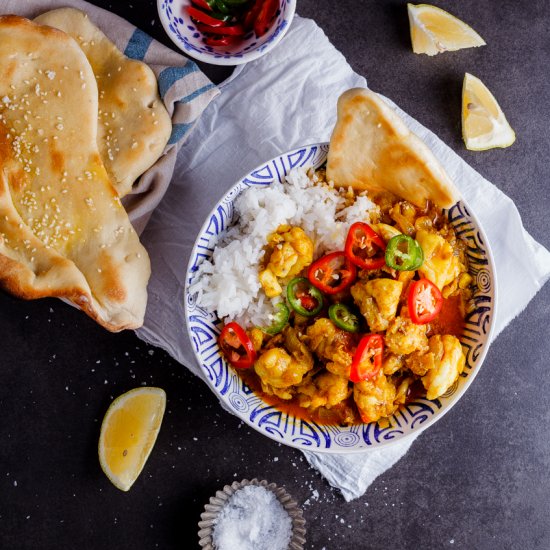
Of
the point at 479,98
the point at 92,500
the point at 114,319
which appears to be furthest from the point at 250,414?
the point at 479,98

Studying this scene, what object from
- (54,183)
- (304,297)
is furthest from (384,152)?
(54,183)

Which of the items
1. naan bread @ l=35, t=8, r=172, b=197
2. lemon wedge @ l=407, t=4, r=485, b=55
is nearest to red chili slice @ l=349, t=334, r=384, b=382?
naan bread @ l=35, t=8, r=172, b=197

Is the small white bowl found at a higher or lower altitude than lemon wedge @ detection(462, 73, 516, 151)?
lower

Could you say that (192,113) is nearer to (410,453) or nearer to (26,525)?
(410,453)

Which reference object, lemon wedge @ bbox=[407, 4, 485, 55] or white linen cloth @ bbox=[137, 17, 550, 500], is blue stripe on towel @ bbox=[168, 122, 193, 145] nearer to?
white linen cloth @ bbox=[137, 17, 550, 500]

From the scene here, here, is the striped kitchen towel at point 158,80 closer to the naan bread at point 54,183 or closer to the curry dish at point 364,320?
the naan bread at point 54,183

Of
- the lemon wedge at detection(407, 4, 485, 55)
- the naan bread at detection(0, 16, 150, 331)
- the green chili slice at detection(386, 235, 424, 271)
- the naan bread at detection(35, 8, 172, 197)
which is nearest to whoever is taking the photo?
the green chili slice at detection(386, 235, 424, 271)
